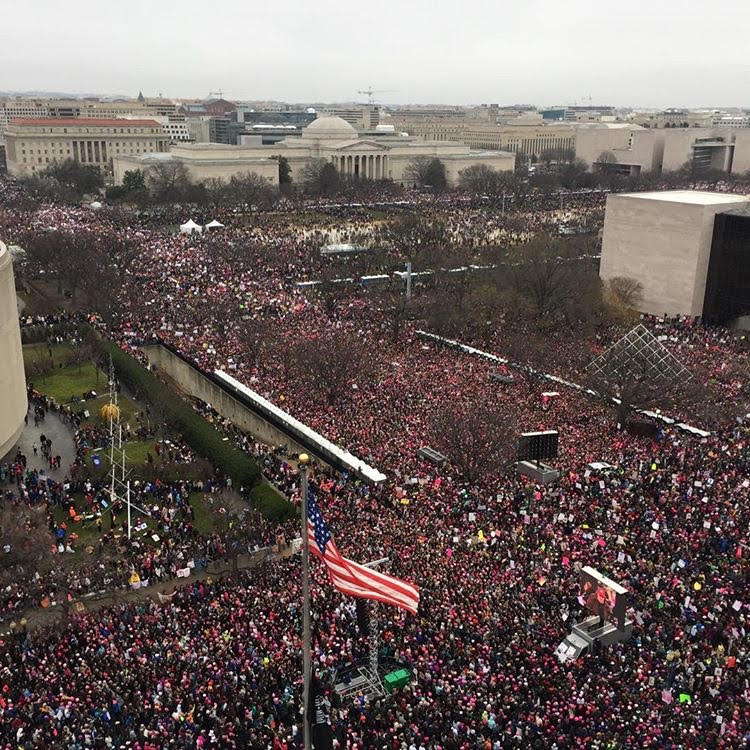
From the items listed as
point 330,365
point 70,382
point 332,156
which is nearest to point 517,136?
point 332,156

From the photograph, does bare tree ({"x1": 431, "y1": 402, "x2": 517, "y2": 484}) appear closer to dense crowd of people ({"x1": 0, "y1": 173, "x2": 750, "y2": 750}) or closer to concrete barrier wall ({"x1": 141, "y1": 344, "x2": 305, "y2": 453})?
dense crowd of people ({"x1": 0, "y1": 173, "x2": 750, "y2": 750})

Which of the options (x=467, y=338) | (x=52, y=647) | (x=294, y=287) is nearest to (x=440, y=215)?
(x=294, y=287)

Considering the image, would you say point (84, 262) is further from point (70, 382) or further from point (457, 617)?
point (457, 617)

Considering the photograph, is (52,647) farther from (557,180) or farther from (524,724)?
(557,180)

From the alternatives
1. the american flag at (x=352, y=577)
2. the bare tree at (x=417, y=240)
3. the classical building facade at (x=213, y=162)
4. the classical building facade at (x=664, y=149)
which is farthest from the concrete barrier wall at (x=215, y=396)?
the classical building facade at (x=664, y=149)

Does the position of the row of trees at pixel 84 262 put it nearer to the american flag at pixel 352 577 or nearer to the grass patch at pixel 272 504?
the grass patch at pixel 272 504

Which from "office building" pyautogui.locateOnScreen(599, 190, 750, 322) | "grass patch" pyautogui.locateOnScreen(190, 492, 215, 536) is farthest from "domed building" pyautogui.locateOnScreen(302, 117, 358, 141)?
"grass patch" pyautogui.locateOnScreen(190, 492, 215, 536)
